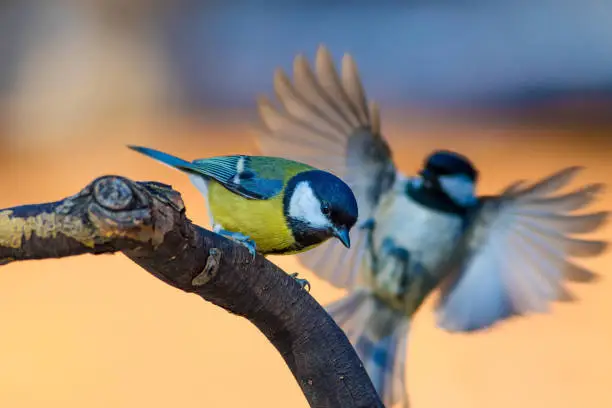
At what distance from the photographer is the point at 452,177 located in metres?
2.12

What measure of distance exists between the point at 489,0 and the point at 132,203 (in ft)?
16.9

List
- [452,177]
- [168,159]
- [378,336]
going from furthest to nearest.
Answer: [378,336]
[452,177]
[168,159]

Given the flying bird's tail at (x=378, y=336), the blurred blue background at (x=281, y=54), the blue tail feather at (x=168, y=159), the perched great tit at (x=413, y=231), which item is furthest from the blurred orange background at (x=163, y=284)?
the blue tail feather at (x=168, y=159)

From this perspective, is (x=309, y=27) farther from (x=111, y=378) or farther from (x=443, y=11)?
(x=111, y=378)

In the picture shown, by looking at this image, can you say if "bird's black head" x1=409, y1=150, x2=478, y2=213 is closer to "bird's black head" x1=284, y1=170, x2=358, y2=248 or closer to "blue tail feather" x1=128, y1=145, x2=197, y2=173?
"bird's black head" x1=284, y1=170, x2=358, y2=248

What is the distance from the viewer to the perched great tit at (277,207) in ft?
5.02

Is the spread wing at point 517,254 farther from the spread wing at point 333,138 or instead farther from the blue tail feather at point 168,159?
the blue tail feather at point 168,159

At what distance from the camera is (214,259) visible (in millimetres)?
1050

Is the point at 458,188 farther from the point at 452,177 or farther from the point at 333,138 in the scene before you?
the point at 333,138

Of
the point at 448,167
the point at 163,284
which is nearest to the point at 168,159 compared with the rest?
the point at 448,167

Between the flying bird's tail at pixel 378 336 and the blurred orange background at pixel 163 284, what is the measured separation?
26 centimetres

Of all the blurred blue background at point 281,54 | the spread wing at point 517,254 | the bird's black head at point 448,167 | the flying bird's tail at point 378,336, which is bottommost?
the flying bird's tail at point 378,336

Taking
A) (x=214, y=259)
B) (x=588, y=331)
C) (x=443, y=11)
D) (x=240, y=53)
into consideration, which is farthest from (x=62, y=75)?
(x=214, y=259)

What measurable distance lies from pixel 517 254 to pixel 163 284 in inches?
57.0
